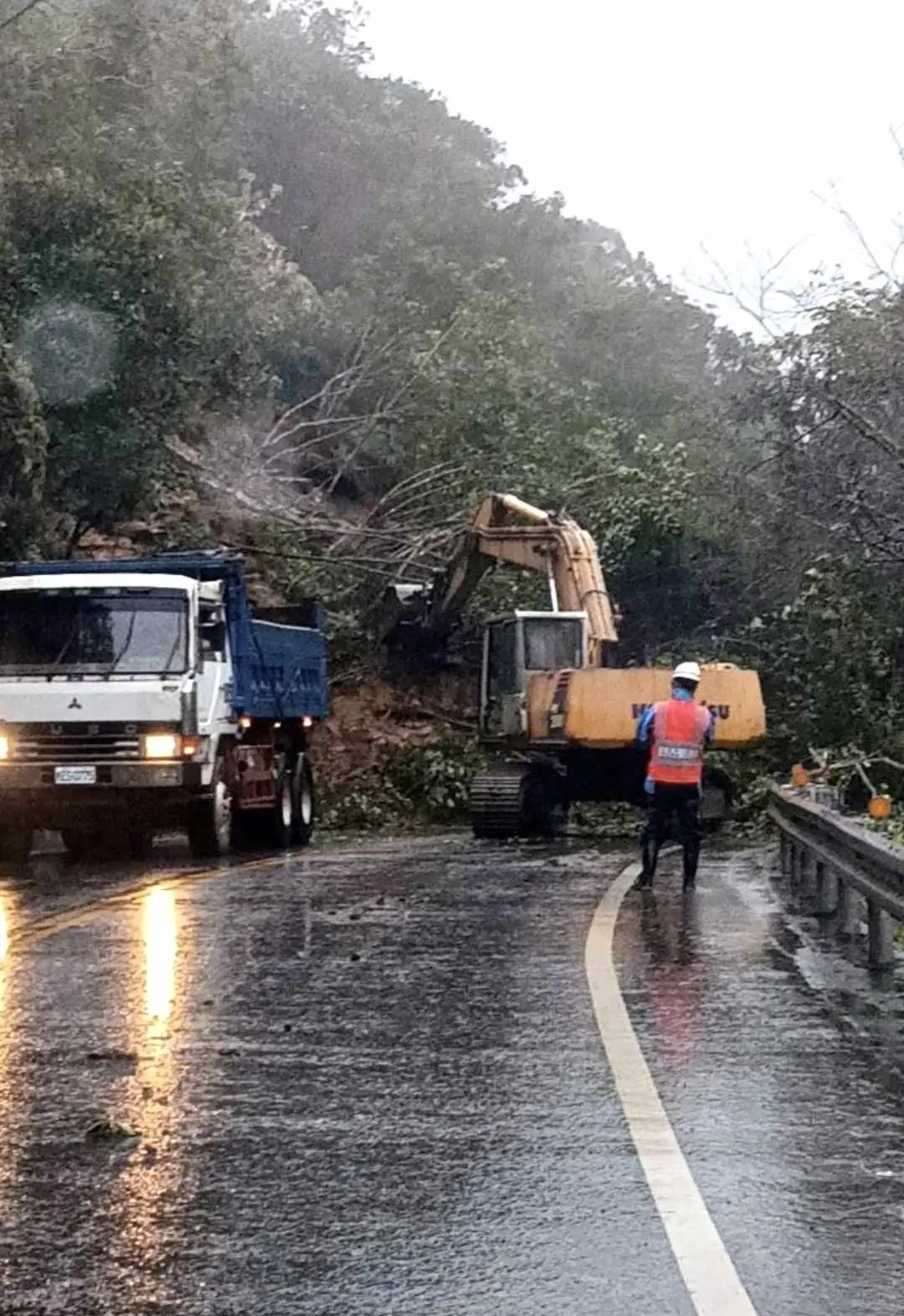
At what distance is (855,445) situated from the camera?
26688 mm

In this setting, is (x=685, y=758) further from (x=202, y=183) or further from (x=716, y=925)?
(x=202, y=183)

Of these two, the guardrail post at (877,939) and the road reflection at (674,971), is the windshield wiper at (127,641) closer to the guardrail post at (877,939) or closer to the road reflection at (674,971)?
the road reflection at (674,971)

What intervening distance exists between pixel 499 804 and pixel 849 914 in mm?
11451

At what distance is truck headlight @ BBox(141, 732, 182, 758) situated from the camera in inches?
769

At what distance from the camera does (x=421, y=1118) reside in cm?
741

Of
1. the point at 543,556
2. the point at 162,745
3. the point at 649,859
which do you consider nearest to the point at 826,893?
the point at 649,859

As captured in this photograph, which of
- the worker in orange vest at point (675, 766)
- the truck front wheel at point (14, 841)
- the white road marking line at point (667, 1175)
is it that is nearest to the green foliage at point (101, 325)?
the truck front wheel at point (14, 841)

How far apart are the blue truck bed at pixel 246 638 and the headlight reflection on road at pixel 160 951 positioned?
584 centimetres

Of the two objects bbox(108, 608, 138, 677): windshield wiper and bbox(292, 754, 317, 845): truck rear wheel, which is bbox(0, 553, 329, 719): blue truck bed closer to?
bbox(292, 754, 317, 845): truck rear wheel

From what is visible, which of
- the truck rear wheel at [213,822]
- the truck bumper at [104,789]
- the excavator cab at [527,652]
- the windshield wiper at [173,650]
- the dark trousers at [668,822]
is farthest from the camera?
the excavator cab at [527,652]

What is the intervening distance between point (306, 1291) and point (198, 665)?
15109mm

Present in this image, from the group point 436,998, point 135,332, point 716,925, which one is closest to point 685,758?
point 716,925

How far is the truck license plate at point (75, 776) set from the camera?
768 inches

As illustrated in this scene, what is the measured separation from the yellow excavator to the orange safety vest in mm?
8210
